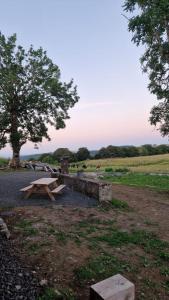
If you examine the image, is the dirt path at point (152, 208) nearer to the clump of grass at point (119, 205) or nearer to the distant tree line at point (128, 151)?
the clump of grass at point (119, 205)

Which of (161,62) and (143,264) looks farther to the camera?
(161,62)

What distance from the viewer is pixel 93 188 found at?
30.6 feet

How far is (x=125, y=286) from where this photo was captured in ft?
10.6

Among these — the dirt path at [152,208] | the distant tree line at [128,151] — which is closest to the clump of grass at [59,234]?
the dirt path at [152,208]

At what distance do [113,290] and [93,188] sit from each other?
6224 millimetres

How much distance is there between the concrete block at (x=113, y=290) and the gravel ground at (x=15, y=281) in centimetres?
84

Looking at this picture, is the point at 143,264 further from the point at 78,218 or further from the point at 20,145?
the point at 20,145

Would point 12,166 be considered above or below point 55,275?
above

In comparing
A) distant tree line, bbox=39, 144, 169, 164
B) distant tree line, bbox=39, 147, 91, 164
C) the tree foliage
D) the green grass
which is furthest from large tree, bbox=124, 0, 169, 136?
the tree foliage

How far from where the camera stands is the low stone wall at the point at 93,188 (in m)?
8.93

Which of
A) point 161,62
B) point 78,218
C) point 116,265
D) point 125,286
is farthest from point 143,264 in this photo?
point 161,62

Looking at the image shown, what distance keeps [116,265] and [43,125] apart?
19.0 meters

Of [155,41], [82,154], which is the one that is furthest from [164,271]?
[82,154]

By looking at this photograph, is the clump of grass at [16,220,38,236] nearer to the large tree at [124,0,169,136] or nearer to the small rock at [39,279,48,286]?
the small rock at [39,279,48,286]
